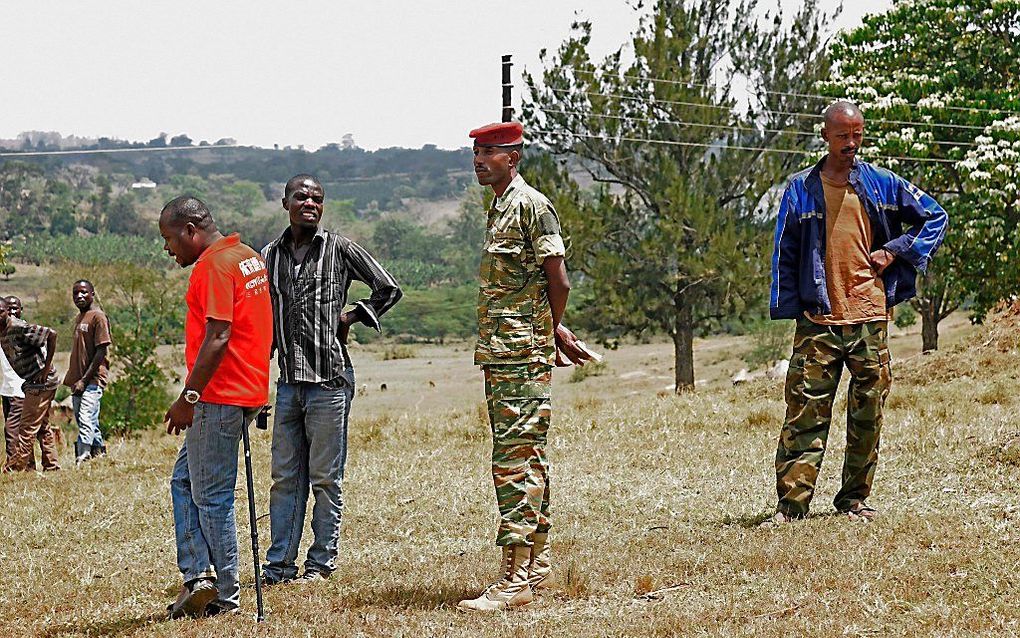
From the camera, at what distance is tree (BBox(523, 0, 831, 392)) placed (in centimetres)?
2927

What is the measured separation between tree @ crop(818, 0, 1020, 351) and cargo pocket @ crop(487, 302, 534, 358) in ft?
54.5

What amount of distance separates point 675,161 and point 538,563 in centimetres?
2697

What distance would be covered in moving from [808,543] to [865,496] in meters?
0.93

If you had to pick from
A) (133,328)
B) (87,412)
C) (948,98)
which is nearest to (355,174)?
(133,328)

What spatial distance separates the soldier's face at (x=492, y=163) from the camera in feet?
17.4

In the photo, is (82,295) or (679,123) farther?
(679,123)

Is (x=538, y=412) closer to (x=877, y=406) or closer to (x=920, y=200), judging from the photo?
(x=877, y=406)

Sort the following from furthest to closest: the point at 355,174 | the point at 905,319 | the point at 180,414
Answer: the point at 355,174 → the point at 905,319 → the point at 180,414

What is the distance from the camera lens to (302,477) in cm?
639

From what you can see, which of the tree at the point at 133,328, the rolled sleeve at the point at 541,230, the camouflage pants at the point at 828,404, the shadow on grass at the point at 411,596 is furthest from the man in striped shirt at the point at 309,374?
the tree at the point at 133,328

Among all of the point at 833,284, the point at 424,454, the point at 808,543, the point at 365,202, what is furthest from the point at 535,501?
the point at 365,202

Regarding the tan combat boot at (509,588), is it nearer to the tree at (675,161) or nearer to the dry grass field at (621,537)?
the dry grass field at (621,537)

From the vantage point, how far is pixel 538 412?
5.30 meters

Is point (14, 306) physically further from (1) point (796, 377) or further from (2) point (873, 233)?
(2) point (873, 233)
